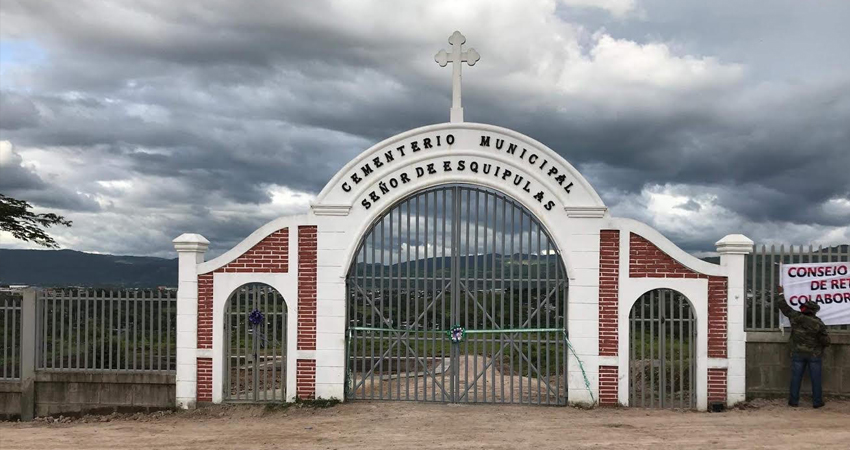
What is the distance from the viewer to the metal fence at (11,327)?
11.4 meters

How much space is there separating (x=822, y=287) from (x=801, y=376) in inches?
61.8

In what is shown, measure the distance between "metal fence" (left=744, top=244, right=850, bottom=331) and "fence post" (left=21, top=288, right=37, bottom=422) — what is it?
38.3 feet

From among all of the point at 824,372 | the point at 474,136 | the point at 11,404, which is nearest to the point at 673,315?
the point at 824,372

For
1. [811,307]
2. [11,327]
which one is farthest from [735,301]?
[11,327]

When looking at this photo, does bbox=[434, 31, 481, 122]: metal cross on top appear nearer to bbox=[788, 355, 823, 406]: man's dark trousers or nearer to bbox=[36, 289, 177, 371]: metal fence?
bbox=[36, 289, 177, 371]: metal fence

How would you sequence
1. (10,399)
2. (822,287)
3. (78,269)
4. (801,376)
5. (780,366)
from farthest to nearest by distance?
(78,269)
(10,399)
(822,287)
(780,366)
(801,376)

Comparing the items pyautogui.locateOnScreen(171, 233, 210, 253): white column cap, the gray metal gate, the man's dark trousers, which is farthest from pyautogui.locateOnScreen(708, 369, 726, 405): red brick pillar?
pyautogui.locateOnScreen(171, 233, 210, 253): white column cap

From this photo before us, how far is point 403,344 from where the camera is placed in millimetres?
11422

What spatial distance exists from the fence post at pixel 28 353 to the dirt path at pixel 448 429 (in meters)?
0.44

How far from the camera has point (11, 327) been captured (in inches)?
452

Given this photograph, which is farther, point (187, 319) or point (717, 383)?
point (187, 319)

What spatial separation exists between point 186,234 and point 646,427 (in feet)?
24.3

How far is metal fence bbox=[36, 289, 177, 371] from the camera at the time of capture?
36.4ft

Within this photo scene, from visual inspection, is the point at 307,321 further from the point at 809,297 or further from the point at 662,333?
the point at 809,297
